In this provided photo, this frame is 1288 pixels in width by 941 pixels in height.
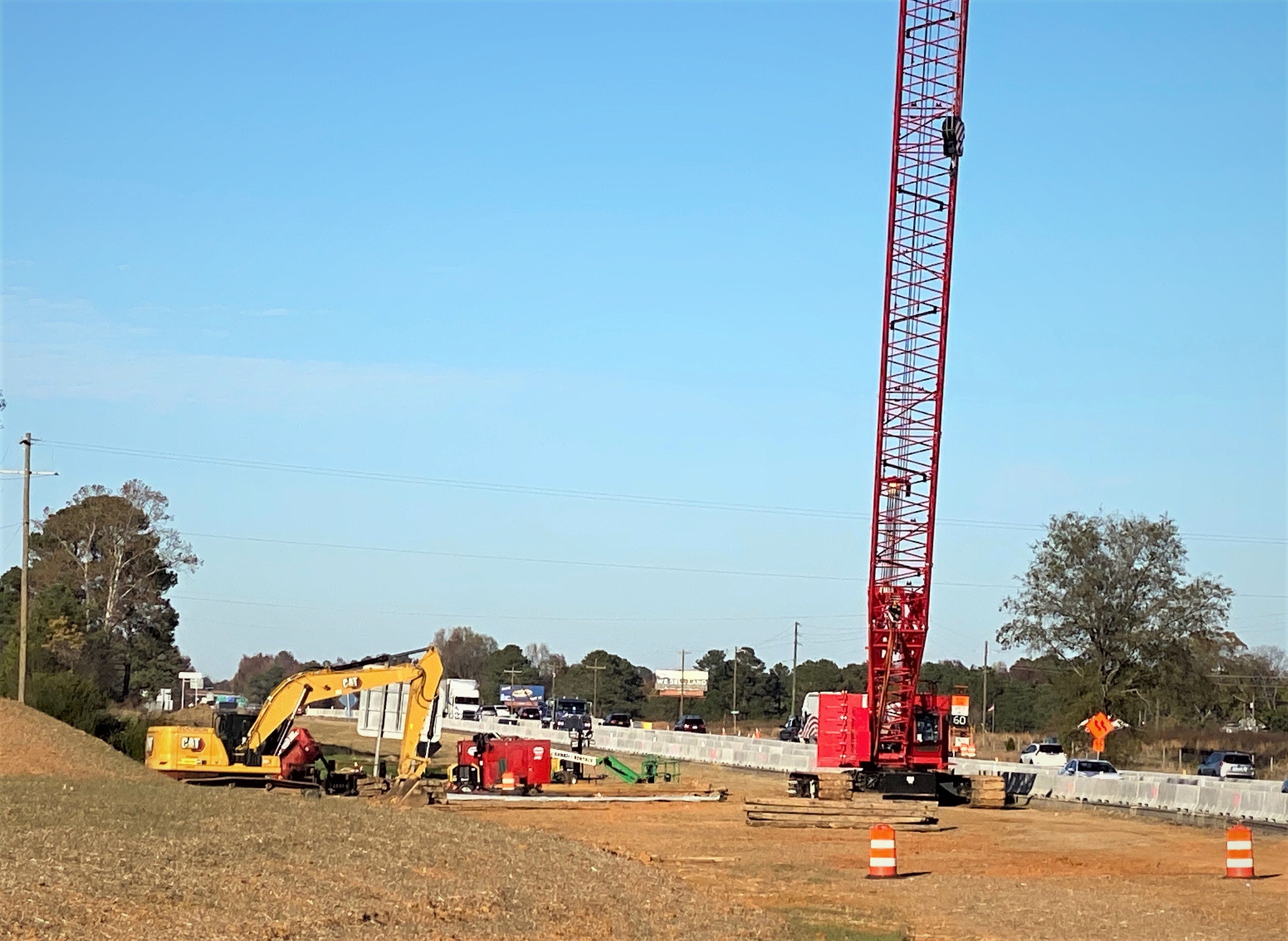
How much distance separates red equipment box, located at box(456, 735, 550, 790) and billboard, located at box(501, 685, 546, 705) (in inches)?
2917

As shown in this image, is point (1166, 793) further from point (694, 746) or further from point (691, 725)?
point (691, 725)

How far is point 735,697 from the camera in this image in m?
148

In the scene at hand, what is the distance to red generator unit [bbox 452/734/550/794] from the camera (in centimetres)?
4281

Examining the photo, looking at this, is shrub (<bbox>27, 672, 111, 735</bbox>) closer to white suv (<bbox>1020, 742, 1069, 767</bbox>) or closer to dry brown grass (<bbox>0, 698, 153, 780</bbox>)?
dry brown grass (<bbox>0, 698, 153, 780</bbox>)

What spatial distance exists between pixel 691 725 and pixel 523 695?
2569cm

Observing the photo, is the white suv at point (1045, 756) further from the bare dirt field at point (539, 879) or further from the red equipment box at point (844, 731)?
the bare dirt field at point (539, 879)

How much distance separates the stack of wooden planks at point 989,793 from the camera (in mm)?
43344

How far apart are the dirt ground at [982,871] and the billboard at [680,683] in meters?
134

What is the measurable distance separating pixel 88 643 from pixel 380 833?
243 feet

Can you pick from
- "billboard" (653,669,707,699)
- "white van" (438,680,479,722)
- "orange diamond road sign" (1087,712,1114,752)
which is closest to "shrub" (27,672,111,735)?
"orange diamond road sign" (1087,712,1114,752)

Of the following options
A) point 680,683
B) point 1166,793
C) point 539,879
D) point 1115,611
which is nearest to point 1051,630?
point 1115,611

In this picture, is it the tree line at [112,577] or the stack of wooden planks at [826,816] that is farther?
the tree line at [112,577]

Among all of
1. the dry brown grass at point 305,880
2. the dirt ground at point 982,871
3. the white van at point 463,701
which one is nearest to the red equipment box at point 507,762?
the dirt ground at point 982,871

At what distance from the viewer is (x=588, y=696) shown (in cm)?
17062
